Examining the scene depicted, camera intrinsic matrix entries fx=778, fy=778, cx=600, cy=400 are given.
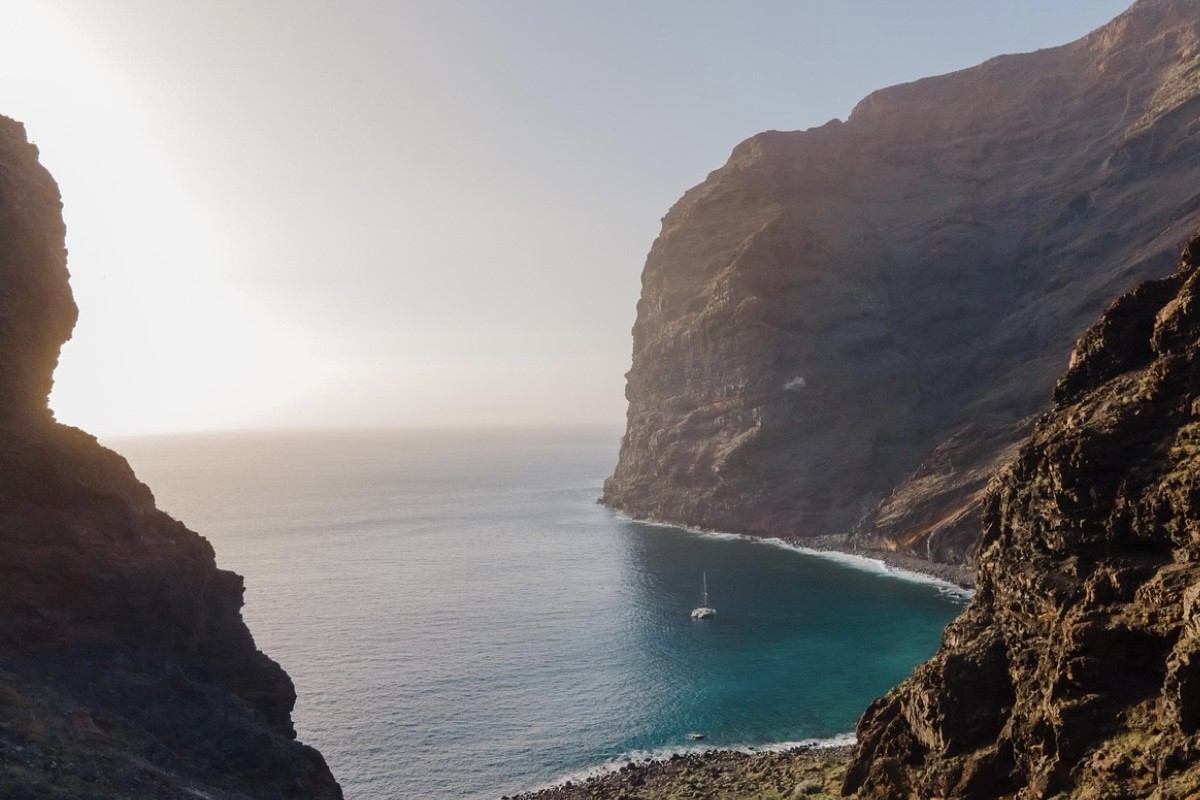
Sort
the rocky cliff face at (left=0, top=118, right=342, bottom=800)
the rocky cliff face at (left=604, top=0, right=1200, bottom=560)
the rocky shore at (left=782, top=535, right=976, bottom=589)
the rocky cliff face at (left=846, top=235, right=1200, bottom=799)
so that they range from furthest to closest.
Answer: the rocky cliff face at (left=604, top=0, right=1200, bottom=560) → the rocky shore at (left=782, top=535, right=976, bottom=589) → the rocky cliff face at (left=0, top=118, right=342, bottom=800) → the rocky cliff face at (left=846, top=235, right=1200, bottom=799)

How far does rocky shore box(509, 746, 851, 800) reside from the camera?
50.2 metres

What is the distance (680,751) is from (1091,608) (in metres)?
43.1

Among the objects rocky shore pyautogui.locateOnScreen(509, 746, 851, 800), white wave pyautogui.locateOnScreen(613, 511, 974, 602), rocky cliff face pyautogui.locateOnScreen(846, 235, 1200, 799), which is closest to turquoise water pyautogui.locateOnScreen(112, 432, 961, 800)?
white wave pyautogui.locateOnScreen(613, 511, 974, 602)

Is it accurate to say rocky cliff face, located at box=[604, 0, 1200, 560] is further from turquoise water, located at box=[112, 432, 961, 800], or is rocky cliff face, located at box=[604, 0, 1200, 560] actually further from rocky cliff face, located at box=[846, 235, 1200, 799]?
rocky cliff face, located at box=[846, 235, 1200, 799]

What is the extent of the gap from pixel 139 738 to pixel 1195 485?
45951 millimetres

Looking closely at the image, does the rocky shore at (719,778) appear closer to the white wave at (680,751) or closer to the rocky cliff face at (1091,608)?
the white wave at (680,751)

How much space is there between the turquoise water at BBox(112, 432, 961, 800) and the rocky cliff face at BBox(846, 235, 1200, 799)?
35.1 metres

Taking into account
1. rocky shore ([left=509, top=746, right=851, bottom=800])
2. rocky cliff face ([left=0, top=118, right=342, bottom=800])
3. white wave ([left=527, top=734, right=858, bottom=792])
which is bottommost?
white wave ([left=527, top=734, right=858, bottom=792])

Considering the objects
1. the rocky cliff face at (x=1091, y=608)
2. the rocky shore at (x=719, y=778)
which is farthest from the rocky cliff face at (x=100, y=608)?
the rocky cliff face at (x=1091, y=608)

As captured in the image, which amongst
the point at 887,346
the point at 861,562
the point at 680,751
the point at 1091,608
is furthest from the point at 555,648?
the point at 887,346

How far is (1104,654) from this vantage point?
A: 91.2 ft

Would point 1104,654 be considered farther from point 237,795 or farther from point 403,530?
point 403,530

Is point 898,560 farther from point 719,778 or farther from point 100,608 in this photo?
point 100,608

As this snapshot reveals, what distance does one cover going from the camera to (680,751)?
6450 cm
